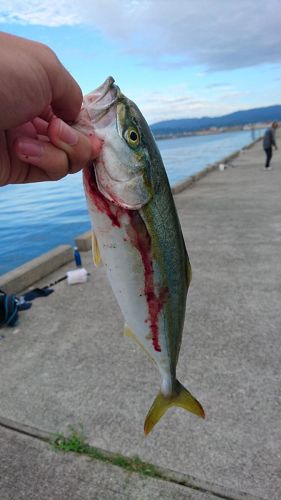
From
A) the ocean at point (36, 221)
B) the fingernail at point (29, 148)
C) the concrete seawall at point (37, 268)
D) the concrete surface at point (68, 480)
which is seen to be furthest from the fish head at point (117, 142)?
the ocean at point (36, 221)

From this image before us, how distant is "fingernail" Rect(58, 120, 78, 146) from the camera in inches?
61.2

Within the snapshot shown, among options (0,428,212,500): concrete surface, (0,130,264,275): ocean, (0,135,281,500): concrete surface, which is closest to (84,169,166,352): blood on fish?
(0,428,212,500): concrete surface

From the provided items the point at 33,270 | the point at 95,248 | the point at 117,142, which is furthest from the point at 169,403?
the point at 33,270

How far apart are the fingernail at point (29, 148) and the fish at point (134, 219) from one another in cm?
22

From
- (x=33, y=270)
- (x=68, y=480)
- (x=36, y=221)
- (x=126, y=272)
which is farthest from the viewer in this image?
Result: (x=36, y=221)

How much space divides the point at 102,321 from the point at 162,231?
328cm

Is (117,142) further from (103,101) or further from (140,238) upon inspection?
(140,238)

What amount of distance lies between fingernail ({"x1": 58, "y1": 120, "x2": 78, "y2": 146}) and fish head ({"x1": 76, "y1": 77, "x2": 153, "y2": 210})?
14 cm

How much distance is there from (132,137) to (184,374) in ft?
8.92

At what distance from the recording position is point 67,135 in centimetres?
155

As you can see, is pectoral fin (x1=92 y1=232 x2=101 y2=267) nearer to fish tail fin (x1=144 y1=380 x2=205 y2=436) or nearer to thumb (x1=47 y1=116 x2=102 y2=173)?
thumb (x1=47 y1=116 x2=102 y2=173)

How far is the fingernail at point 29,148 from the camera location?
1575 mm

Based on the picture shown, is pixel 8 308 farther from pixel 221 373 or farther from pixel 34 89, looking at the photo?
pixel 34 89

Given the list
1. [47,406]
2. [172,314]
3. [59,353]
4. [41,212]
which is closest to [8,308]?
[59,353]
